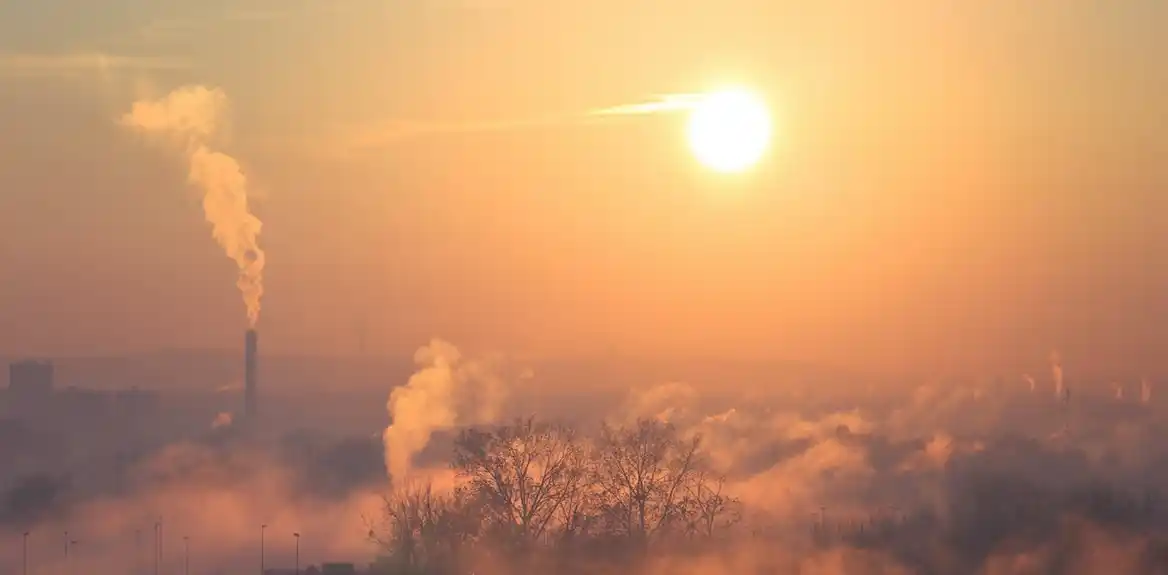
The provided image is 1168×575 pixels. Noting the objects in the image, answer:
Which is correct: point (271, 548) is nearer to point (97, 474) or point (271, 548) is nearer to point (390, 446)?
point (390, 446)

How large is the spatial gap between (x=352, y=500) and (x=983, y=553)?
73420mm

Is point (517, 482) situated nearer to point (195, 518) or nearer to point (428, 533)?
point (428, 533)

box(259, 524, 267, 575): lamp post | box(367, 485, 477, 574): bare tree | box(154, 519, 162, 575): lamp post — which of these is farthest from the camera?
box(154, 519, 162, 575): lamp post

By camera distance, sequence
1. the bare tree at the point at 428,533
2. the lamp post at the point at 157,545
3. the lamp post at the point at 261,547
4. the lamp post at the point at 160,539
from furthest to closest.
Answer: the lamp post at the point at 160,539, the lamp post at the point at 157,545, the lamp post at the point at 261,547, the bare tree at the point at 428,533

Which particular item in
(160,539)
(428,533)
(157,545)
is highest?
(160,539)

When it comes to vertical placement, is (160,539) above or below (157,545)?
above

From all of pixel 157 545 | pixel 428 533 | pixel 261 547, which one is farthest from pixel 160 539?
pixel 428 533

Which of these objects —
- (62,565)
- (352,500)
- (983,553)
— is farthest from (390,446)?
(983,553)

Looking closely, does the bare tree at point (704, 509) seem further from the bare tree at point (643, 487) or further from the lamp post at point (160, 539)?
the lamp post at point (160, 539)

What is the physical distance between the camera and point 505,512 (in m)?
81.6

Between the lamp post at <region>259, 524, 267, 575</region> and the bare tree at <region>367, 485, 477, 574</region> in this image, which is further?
the lamp post at <region>259, 524, 267, 575</region>

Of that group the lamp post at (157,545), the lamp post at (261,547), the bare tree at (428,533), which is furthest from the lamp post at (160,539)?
the bare tree at (428,533)

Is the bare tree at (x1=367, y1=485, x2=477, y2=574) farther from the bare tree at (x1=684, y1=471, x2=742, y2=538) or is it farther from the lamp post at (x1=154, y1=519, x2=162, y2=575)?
the lamp post at (x1=154, y1=519, x2=162, y2=575)

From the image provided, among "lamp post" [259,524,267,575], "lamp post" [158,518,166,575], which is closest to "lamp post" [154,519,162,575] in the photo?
"lamp post" [158,518,166,575]
